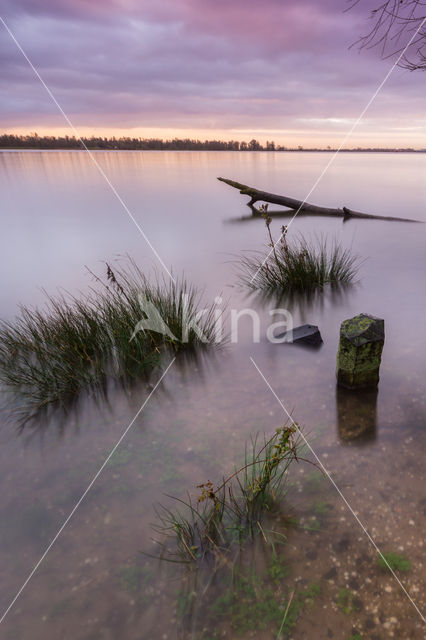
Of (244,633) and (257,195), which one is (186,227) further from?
(244,633)

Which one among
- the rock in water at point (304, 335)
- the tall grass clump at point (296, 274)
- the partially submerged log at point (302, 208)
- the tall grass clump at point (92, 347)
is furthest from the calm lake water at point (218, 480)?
the partially submerged log at point (302, 208)

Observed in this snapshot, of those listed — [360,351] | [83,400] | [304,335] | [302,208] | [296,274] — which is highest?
[302,208]

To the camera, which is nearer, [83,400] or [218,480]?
[218,480]

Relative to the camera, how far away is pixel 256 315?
218 inches

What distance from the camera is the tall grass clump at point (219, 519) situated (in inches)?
80.7

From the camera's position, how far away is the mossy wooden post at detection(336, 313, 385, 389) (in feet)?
9.98

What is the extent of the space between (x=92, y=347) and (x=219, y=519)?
265cm

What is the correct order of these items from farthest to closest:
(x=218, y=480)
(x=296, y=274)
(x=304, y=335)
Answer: (x=296, y=274)
(x=304, y=335)
(x=218, y=480)

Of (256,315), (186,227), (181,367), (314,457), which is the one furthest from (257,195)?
(314,457)

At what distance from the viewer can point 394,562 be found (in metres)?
1.92

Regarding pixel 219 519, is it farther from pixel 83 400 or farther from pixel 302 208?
pixel 302 208

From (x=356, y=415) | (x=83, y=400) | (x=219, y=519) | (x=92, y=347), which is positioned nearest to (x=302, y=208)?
(x=92, y=347)

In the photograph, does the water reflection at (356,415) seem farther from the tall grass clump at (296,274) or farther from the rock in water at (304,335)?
the tall grass clump at (296,274)

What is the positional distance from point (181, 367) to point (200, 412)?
2.91 ft
